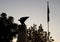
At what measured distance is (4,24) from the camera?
37844 mm

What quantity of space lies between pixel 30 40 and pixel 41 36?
3.30 m

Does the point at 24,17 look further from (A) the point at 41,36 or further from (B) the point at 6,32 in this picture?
(A) the point at 41,36

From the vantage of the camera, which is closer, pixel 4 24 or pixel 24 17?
pixel 4 24

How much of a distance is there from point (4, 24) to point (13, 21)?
1686mm

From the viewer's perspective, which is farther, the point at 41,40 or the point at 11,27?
the point at 41,40

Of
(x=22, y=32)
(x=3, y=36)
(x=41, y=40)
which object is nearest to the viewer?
(x=3, y=36)

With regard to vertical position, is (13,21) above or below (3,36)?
above

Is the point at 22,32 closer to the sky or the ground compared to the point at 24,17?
closer to the ground

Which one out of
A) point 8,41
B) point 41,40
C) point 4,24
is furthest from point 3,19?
point 41,40

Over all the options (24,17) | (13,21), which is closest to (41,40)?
(24,17)

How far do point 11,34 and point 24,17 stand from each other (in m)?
7.00

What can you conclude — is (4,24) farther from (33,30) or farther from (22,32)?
(33,30)

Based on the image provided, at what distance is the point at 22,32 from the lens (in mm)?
43062

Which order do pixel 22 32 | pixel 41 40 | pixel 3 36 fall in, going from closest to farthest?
pixel 3 36 < pixel 22 32 < pixel 41 40
